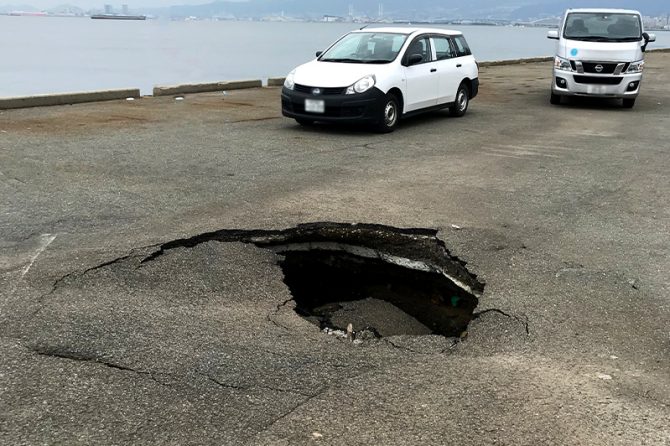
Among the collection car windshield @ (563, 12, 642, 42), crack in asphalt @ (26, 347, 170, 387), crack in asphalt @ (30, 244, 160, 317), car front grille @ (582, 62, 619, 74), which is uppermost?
car windshield @ (563, 12, 642, 42)

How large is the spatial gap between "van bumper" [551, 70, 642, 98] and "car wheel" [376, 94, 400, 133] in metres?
5.55

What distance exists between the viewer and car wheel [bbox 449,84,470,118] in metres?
14.0

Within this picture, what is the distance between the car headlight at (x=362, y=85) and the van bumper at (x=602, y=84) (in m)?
6.32

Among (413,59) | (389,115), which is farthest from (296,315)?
(413,59)

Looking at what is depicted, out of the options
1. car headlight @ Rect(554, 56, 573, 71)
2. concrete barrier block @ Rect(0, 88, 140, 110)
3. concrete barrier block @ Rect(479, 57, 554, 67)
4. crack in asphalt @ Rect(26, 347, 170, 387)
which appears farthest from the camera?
concrete barrier block @ Rect(479, 57, 554, 67)

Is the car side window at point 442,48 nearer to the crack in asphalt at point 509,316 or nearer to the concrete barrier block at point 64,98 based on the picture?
the concrete barrier block at point 64,98

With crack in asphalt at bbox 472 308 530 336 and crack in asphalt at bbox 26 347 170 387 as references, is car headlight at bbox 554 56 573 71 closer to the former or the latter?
crack in asphalt at bbox 472 308 530 336

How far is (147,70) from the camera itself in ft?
134

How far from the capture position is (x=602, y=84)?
15.2m

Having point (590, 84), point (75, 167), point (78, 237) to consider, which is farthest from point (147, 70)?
point (78, 237)

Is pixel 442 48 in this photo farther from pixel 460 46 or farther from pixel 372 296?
pixel 372 296

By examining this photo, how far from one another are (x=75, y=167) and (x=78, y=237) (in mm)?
3121

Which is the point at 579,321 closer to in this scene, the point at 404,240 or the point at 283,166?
the point at 404,240

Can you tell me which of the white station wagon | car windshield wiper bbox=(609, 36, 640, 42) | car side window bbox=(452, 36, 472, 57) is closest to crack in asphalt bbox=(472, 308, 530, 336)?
the white station wagon
